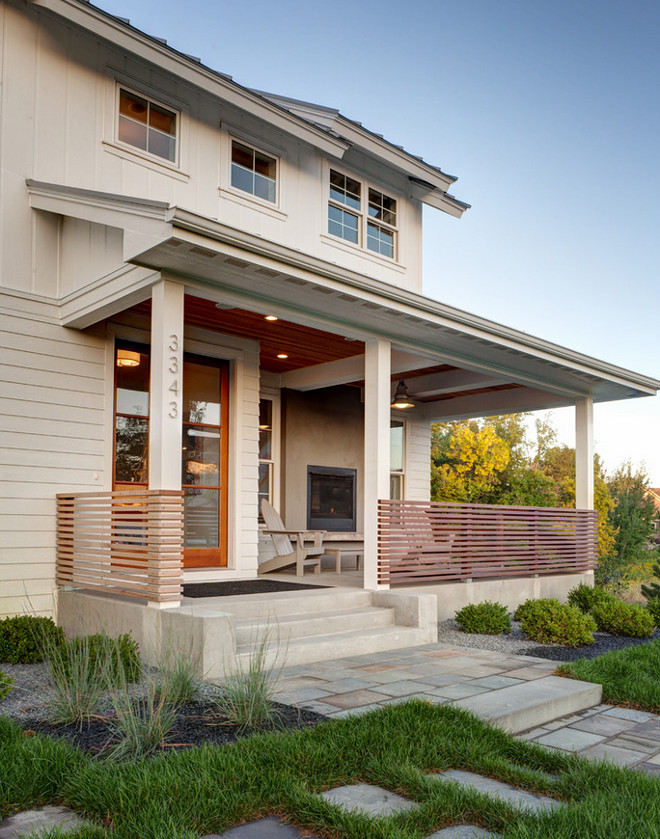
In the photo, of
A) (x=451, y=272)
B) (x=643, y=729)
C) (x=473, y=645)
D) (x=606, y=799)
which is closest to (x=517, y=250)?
(x=451, y=272)

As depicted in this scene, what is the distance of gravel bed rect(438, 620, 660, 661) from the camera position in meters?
6.66

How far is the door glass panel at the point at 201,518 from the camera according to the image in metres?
8.33

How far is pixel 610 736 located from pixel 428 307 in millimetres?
4400

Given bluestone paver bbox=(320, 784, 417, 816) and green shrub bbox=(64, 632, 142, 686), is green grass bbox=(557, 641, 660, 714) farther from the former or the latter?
green shrub bbox=(64, 632, 142, 686)

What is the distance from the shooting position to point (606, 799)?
291 cm

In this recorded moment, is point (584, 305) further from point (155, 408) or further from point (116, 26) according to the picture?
point (155, 408)

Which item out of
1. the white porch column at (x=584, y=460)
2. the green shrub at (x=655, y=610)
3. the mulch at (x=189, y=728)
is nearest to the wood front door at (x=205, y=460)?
the mulch at (x=189, y=728)

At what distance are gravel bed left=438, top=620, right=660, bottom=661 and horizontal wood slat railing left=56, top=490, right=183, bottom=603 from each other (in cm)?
301

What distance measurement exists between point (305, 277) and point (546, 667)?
12.7ft

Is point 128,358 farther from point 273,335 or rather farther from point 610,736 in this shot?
point 610,736

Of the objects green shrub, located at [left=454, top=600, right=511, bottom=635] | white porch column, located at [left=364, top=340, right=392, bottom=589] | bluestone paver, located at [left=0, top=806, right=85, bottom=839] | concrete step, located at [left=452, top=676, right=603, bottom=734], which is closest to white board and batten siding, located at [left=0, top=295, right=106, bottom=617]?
white porch column, located at [left=364, top=340, right=392, bottom=589]

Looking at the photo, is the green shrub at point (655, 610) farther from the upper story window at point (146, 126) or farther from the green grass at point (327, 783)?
the upper story window at point (146, 126)

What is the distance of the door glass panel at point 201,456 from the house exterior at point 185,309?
21 mm

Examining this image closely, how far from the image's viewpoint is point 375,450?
298 inches
